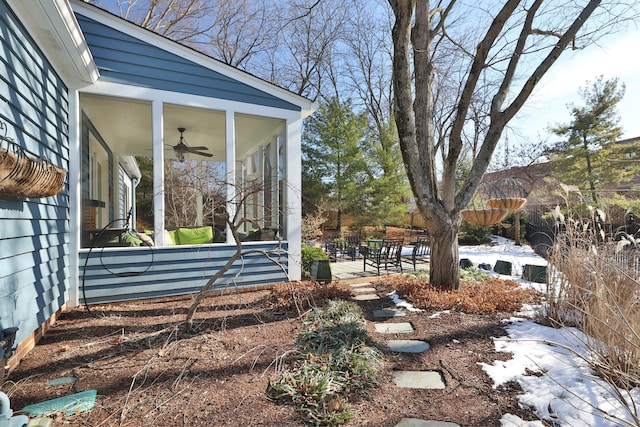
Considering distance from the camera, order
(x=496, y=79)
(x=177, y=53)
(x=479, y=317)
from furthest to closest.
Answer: (x=496, y=79) → (x=177, y=53) → (x=479, y=317)

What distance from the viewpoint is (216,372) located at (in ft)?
7.94

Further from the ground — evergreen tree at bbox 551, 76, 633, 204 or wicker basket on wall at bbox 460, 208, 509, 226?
evergreen tree at bbox 551, 76, 633, 204

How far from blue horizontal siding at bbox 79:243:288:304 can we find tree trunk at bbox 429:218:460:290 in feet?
9.19

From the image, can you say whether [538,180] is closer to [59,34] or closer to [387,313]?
[387,313]

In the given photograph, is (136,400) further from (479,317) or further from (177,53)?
(177,53)

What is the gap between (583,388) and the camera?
225cm

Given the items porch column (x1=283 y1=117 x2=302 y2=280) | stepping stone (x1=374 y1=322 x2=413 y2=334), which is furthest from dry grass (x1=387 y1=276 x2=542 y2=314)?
porch column (x1=283 y1=117 x2=302 y2=280)

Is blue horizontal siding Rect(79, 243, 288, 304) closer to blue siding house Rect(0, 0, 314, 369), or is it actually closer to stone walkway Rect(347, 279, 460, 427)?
blue siding house Rect(0, 0, 314, 369)

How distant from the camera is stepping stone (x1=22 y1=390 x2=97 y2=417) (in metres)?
1.85

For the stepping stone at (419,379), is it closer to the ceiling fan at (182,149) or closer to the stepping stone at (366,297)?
the stepping stone at (366,297)

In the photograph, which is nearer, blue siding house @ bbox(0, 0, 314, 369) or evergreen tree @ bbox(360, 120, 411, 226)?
blue siding house @ bbox(0, 0, 314, 369)

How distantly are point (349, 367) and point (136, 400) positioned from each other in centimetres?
152

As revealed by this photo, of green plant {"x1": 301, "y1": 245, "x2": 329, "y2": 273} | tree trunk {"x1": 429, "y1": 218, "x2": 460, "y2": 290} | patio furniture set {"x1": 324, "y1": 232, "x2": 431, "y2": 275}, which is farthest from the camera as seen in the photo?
patio furniture set {"x1": 324, "y1": 232, "x2": 431, "y2": 275}

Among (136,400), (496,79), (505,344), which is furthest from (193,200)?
(496,79)
